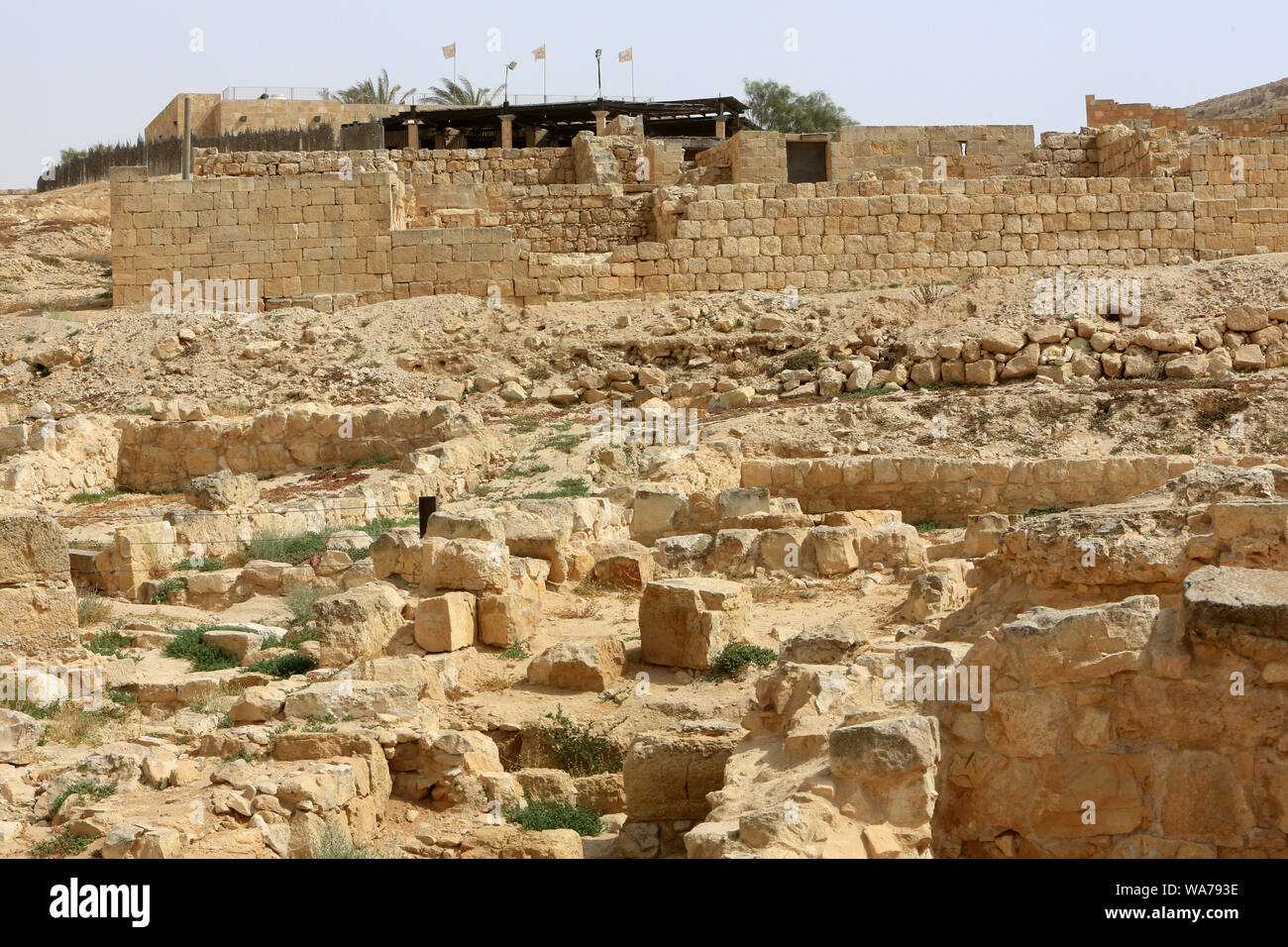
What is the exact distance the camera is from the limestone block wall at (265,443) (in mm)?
16203

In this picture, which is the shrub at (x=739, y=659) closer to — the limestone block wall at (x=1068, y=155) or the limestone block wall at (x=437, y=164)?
the limestone block wall at (x=437, y=164)

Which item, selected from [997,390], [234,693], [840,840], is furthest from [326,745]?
[997,390]

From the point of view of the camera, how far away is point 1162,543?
6531mm

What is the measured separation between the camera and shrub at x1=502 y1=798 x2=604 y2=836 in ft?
20.7

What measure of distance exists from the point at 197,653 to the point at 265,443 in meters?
8.14

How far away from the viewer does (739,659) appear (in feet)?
26.7

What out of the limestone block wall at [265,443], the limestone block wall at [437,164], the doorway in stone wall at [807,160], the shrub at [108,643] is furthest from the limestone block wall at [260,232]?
the shrub at [108,643]

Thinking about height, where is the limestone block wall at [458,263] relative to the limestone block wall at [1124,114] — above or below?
below

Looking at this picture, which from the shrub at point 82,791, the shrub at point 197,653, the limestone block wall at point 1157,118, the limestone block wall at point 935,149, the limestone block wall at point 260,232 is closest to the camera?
the shrub at point 82,791

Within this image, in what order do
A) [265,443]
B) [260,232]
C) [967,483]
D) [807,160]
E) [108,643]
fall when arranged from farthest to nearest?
1. [807,160]
2. [260,232]
3. [265,443]
4. [967,483]
5. [108,643]

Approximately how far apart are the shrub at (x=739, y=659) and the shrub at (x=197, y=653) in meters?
2.94

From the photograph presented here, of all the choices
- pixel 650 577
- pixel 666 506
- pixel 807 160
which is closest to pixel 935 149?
pixel 807 160

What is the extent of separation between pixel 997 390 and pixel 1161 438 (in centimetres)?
238

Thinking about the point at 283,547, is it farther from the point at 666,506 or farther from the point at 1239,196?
the point at 1239,196
